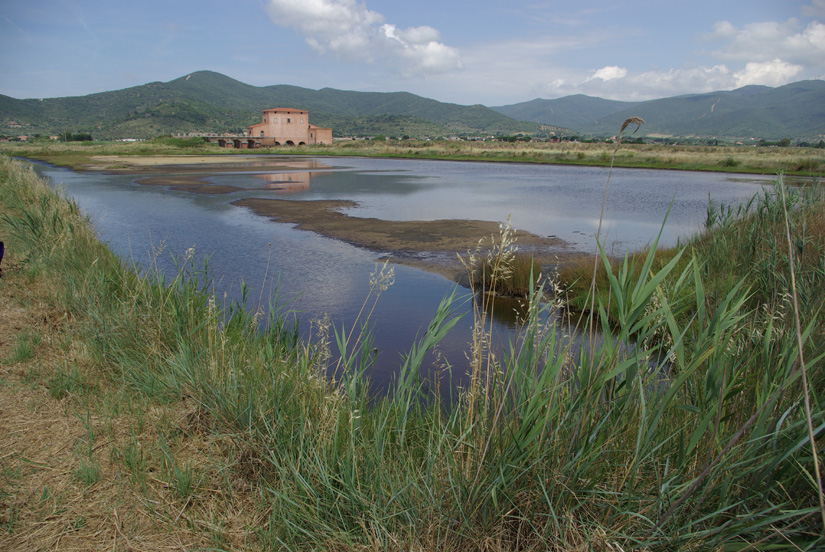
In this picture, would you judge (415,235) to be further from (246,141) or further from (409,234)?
(246,141)

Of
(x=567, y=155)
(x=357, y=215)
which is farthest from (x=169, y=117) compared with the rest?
(x=357, y=215)

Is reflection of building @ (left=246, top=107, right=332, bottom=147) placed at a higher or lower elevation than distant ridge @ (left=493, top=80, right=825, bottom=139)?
lower

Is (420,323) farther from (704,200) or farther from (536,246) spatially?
(704,200)

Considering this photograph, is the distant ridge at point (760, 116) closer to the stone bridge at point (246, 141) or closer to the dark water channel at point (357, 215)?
the stone bridge at point (246, 141)

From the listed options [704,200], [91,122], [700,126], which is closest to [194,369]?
[704,200]

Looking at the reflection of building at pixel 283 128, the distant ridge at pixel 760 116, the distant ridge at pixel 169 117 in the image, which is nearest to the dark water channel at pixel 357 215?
the reflection of building at pixel 283 128

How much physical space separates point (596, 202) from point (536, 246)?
9672mm

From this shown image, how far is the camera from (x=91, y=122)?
395 ft

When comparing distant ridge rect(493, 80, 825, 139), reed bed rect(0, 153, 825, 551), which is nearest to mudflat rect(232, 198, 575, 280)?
reed bed rect(0, 153, 825, 551)

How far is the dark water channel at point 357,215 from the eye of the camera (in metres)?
7.67

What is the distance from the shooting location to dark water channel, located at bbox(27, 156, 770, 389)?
25.2 ft

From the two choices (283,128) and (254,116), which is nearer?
(283,128)

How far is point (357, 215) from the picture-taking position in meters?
17.0

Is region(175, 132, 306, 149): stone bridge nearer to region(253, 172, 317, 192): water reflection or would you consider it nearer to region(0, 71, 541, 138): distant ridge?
region(0, 71, 541, 138): distant ridge
